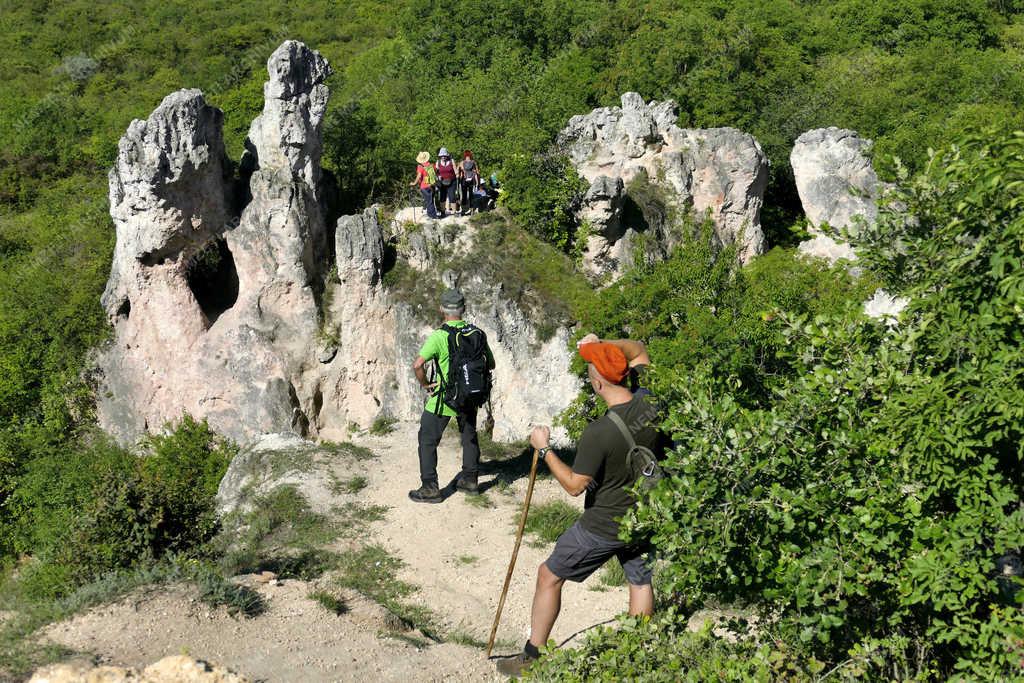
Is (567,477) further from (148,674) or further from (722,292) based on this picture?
(722,292)

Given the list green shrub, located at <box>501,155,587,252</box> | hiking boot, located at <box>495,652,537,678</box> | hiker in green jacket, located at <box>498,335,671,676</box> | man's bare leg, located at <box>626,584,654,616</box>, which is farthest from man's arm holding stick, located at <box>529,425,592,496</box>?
green shrub, located at <box>501,155,587,252</box>

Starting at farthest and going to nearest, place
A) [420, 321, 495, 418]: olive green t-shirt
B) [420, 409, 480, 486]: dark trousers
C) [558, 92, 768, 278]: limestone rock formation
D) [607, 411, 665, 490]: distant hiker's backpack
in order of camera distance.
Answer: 1. [558, 92, 768, 278]: limestone rock formation
2. [420, 409, 480, 486]: dark trousers
3. [420, 321, 495, 418]: olive green t-shirt
4. [607, 411, 665, 490]: distant hiker's backpack

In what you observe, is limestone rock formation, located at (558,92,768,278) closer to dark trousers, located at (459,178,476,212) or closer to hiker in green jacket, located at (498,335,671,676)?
dark trousers, located at (459,178,476,212)

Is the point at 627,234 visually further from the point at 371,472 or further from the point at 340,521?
the point at 340,521

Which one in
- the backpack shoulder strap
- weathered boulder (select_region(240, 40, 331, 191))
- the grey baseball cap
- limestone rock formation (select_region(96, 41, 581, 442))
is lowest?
limestone rock formation (select_region(96, 41, 581, 442))

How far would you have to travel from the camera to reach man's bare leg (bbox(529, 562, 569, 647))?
5.77 m

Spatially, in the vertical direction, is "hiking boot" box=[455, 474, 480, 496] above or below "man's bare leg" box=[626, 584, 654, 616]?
below

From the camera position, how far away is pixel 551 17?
3819 centimetres

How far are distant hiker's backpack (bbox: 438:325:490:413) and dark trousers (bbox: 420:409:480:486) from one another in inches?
10.9

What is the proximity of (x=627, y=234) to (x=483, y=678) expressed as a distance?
1472cm

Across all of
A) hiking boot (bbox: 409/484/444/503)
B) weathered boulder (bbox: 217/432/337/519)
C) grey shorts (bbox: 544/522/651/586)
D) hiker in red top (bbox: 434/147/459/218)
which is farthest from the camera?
hiker in red top (bbox: 434/147/459/218)

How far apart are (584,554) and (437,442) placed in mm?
3780

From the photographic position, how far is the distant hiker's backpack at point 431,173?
17516 millimetres

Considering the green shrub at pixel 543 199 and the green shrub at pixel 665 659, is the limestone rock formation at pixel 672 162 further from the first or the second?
the green shrub at pixel 665 659
